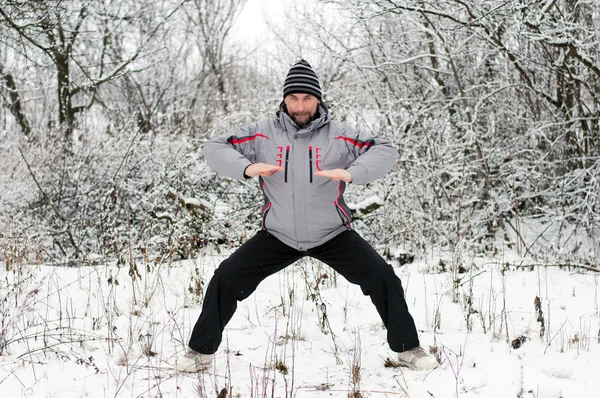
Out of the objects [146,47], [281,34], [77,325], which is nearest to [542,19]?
[77,325]

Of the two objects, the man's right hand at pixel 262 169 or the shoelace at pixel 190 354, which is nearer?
the man's right hand at pixel 262 169

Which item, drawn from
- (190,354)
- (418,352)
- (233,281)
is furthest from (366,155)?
(190,354)

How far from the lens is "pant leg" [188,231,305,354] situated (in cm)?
289

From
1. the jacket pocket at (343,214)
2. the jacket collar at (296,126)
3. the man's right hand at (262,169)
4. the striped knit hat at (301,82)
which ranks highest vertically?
the striped knit hat at (301,82)

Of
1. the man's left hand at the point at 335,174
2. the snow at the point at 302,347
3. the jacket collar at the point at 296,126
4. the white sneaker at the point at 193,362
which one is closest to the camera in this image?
the snow at the point at 302,347

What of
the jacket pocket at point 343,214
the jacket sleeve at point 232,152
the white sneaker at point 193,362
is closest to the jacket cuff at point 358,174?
the jacket pocket at point 343,214

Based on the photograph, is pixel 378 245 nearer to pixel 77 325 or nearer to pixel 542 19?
pixel 542 19

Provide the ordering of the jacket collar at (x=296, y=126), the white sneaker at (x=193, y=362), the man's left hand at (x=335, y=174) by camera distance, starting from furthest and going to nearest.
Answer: the jacket collar at (x=296, y=126) < the white sneaker at (x=193, y=362) < the man's left hand at (x=335, y=174)

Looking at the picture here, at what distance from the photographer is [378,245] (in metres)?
6.70

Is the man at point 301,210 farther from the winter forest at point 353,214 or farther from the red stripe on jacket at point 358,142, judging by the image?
the winter forest at point 353,214

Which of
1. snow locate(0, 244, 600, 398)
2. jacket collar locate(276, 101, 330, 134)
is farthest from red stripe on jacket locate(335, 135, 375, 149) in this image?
snow locate(0, 244, 600, 398)

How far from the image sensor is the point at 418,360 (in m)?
2.85

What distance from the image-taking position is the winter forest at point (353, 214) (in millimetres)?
2998

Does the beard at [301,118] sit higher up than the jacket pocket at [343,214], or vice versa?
the beard at [301,118]
